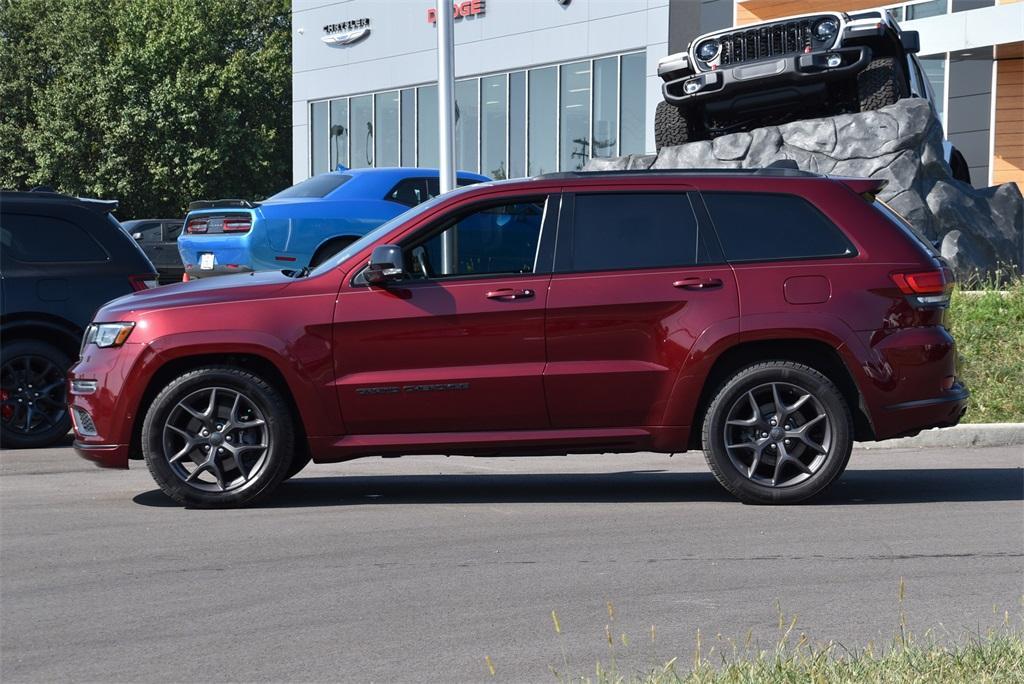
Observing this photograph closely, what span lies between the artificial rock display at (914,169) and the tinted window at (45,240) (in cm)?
779

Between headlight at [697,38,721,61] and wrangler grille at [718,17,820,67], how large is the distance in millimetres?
97

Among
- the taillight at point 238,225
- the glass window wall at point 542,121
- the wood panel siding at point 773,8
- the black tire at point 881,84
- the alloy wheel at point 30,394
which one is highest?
the wood panel siding at point 773,8

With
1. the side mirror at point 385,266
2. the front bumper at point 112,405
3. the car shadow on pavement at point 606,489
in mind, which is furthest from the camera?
the car shadow on pavement at point 606,489

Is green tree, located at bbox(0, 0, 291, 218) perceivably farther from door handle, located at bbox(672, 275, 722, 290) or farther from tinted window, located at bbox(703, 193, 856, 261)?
door handle, located at bbox(672, 275, 722, 290)

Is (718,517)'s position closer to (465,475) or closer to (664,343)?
(664,343)

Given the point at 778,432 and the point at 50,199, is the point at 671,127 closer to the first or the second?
the point at 50,199

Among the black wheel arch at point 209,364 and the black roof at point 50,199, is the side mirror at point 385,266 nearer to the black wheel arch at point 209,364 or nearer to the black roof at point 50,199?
the black wheel arch at point 209,364

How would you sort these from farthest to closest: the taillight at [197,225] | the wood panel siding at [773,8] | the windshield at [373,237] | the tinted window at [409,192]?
the wood panel siding at [773,8] < the tinted window at [409,192] < the taillight at [197,225] < the windshield at [373,237]

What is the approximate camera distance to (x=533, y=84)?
35.2 metres

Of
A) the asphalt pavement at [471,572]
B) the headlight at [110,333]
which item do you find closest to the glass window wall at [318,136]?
the asphalt pavement at [471,572]

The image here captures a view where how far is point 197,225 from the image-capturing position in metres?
16.2

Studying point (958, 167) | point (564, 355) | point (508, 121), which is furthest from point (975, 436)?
point (508, 121)

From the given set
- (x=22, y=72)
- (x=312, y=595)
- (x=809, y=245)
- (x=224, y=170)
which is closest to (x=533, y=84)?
(x=224, y=170)

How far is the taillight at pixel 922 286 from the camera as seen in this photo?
7688 mm
